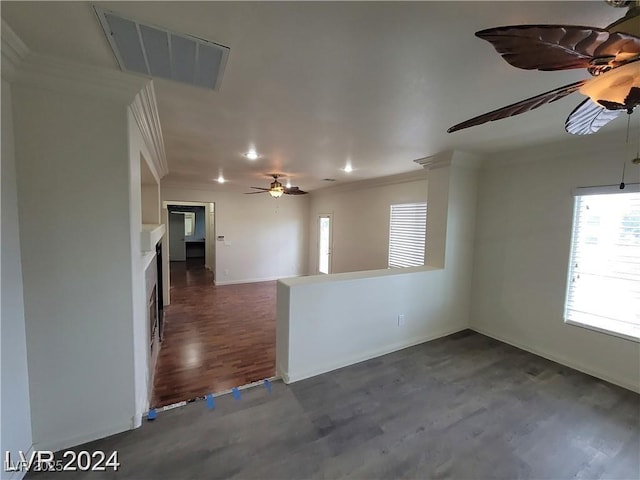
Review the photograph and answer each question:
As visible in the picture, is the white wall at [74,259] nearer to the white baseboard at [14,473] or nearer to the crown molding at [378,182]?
the white baseboard at [14,473]

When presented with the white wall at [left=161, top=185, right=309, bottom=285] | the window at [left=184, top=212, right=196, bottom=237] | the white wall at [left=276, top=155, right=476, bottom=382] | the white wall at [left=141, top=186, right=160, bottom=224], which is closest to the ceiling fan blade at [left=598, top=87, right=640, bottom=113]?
the white wall at [left=276, top=155, right=476, bottom=382]

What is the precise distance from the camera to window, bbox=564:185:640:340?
2389 mm

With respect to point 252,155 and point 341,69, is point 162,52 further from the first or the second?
point 252,155

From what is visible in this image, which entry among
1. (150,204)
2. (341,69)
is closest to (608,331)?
(341,69)

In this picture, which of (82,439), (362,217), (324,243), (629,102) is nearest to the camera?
(629,102)

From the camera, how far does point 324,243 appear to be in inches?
293

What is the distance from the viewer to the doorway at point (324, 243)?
7.11 meters

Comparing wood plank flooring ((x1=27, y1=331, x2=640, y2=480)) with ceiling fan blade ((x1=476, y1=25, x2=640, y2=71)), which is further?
wood plank flooring ((x1=27, y1=331, x2=640, y2=480))

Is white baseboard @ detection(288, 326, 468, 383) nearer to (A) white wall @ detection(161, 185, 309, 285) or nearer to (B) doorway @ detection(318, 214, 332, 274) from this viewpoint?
(B) doorway @ detection(318, 214, 332, 274)

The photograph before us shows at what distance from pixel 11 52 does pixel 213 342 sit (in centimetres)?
344

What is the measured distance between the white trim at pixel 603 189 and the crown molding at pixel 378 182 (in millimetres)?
2004

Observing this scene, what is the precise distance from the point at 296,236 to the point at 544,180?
232 inches

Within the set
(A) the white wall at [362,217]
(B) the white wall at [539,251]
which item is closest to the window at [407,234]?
(A) the white wall at [362,217]

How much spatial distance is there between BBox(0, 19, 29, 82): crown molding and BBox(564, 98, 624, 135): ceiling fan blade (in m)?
2.61
